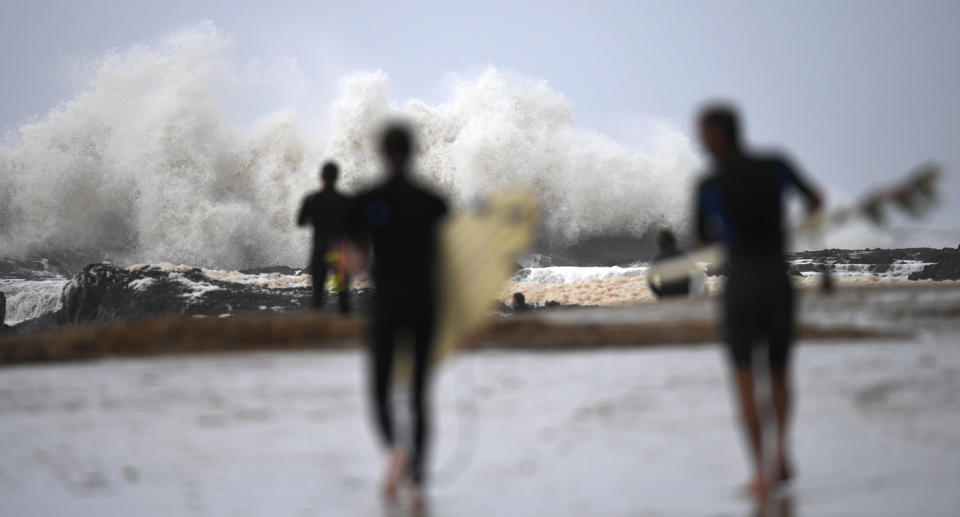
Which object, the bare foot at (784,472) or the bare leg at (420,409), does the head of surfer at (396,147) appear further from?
the bare foot at (784,472)

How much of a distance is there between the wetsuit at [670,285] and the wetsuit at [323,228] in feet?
10.1

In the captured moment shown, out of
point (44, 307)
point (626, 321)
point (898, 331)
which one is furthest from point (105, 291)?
point (898, 331)

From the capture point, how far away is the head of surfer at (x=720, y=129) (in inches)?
169

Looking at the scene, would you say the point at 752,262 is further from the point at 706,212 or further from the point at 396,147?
the point at 396,147

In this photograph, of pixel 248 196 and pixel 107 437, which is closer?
pixel 107 437

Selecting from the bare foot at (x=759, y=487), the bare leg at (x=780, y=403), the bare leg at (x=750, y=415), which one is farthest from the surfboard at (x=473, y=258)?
the bare foot at (x=759, y=487)

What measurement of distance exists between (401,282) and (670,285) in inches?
292

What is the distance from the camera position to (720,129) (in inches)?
169

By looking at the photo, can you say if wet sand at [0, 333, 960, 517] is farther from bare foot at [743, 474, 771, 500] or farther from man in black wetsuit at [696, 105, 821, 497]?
man in black wetsuit at [696, 105, 821, 497]

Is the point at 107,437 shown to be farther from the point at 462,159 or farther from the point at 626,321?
the point at 462,159

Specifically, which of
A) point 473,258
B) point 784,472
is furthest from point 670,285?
point 784,472

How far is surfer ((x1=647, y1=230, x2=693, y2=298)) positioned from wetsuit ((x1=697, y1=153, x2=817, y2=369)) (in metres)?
6.59

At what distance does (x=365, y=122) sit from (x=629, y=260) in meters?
10.7

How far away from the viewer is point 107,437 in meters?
5.81
